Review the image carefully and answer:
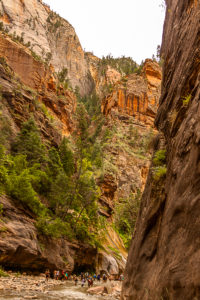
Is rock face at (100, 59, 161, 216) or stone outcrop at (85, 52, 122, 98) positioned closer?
rock face at (100, 59, 161, 216)

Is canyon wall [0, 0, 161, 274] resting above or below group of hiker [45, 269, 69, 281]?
above

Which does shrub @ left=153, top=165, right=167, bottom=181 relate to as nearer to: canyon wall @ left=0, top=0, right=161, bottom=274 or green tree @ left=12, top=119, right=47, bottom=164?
canyon wall @ left=0, top=0, right=161, bottom=274

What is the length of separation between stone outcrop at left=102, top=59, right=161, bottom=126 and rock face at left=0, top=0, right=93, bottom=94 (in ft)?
75.2

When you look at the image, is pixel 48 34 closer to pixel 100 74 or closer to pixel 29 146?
pixel 100 74

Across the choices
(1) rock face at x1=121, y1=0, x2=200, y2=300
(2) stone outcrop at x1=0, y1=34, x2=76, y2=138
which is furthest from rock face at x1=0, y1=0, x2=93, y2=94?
(1) rock face at x1=121, y1=0, x2=200, y2=300

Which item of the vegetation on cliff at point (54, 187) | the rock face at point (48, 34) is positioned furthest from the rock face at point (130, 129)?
the rock face at point (48, 34)

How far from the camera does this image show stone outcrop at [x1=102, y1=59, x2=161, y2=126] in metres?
63.5

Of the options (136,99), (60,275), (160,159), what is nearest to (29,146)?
(60,275)

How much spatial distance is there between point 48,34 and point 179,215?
10229cm

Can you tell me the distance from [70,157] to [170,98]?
75.7 ft

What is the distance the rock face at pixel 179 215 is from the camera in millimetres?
5242

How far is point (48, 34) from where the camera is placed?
9469 centimetres

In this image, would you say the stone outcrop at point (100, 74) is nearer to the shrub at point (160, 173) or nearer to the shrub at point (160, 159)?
the shrub at point (160, 159)

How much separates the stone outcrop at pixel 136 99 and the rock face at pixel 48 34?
22.9 m
